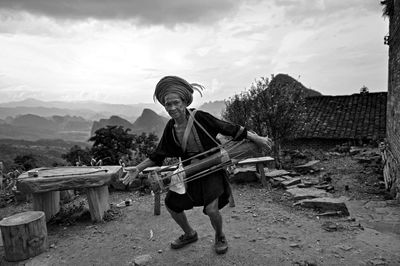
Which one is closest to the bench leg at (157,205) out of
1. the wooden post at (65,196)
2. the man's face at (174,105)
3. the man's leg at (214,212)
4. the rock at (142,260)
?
the rock at (142,260)

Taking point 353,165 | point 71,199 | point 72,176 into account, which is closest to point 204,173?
point 72,176

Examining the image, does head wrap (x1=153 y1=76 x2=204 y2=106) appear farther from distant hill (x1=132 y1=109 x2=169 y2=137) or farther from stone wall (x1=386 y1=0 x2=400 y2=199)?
distant hill (x1=132 y1=109 x2=169 y2=137)

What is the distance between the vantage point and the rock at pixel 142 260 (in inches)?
131

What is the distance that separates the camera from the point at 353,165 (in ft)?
28.7

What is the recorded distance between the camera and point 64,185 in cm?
438

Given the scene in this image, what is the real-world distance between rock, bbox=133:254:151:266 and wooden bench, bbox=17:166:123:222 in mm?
1489

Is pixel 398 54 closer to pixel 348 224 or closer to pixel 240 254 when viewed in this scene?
pixel 348 224

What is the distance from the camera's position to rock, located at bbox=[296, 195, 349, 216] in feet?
14.7

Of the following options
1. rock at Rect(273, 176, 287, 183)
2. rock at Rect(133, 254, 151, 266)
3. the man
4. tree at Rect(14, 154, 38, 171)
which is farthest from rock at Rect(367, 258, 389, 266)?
tree at Rect(14, 154, 38, 171)

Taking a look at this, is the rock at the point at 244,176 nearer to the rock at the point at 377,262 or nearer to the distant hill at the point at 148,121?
the rock at the point at 377,262

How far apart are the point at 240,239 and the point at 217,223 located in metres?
0.73

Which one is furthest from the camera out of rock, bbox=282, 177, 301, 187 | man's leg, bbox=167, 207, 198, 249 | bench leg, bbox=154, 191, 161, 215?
rock, bbox=282, 177, 301, 187

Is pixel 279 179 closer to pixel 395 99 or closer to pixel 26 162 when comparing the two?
pixel 395 99

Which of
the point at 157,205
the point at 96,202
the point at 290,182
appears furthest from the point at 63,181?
the point at 290,182
